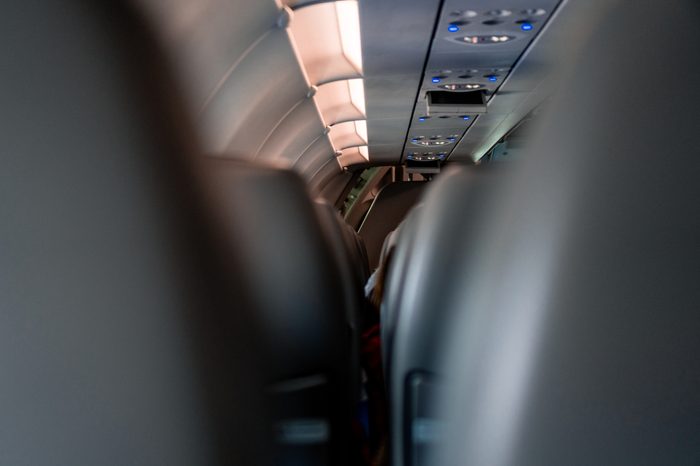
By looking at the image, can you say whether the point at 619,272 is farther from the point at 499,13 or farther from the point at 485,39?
the point at 485,39

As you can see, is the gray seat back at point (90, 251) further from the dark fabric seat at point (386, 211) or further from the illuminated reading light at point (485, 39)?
the dark fabric seat at point (386, 211)

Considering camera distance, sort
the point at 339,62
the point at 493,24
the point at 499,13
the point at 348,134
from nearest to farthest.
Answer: the point at 499,13 < the point at 493,24 < the point at 339,62 < the point at 348,134

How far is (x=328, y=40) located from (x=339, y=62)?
2.65 feet

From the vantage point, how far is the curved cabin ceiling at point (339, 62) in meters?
5.32

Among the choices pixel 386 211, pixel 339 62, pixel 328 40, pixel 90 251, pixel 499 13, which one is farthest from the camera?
pixel 386 211

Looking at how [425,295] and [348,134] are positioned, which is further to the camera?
[348,134]

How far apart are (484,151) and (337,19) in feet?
34.3

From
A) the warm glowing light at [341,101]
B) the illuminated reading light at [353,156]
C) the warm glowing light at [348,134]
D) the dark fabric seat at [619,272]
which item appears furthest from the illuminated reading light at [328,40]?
the illuminated reading light at [353,156]

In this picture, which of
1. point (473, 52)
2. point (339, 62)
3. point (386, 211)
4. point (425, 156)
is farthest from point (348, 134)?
point (473, 52)

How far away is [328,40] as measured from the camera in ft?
23.4

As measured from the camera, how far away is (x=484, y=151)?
16188 millimetres

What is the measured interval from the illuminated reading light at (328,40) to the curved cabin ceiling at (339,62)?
0.02 m

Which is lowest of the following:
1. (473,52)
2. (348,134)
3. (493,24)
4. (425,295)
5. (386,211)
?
(386,211)

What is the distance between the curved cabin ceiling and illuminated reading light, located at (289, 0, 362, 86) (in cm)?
2
